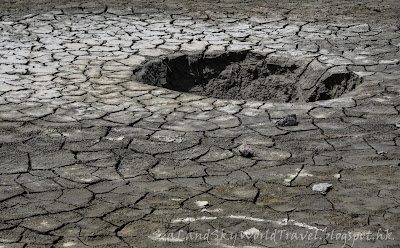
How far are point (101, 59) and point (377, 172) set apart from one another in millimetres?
3682

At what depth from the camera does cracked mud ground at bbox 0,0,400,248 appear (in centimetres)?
359

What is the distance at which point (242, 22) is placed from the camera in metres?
8.55

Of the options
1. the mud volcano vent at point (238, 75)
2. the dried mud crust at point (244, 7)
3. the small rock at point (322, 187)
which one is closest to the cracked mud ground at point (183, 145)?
the small rock at point (322, 187)

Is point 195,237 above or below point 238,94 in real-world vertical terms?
above

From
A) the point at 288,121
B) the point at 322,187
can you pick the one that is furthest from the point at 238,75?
the point at 322,187

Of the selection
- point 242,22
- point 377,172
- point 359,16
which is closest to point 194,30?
point 242,22

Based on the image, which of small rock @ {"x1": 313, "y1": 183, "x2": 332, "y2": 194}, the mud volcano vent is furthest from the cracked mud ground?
the mud volcano vent

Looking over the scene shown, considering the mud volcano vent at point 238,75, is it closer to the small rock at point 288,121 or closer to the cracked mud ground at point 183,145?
the cracked mud ground at point 183,145

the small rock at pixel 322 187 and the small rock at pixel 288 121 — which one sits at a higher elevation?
the small rock at pixel 322 187

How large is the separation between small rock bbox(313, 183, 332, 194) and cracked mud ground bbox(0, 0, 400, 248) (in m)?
0.03

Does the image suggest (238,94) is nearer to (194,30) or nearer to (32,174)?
(194,30)

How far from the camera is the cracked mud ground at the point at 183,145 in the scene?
3590mm

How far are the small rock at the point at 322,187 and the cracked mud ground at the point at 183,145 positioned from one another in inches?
1.2

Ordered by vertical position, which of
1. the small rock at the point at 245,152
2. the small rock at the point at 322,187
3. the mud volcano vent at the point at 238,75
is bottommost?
the mud volcano vent at the point at 238,75
